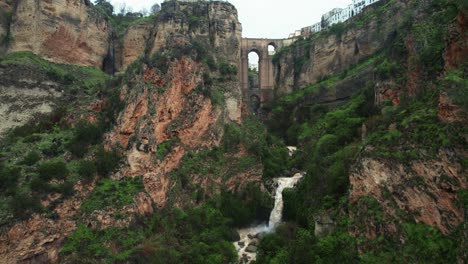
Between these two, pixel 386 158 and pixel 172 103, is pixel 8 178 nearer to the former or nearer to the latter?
pixel 172 103

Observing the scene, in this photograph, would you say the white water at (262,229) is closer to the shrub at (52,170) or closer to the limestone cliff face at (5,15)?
the shrub at (52,170)

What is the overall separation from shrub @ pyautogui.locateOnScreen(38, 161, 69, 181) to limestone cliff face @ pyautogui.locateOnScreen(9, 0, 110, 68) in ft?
57.2

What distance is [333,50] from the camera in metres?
54.7

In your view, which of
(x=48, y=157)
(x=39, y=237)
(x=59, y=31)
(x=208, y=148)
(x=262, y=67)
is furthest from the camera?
(x=262, y=67)

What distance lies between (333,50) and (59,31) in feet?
107

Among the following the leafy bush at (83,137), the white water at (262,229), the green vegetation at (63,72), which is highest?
the green vegetation at (63,72)

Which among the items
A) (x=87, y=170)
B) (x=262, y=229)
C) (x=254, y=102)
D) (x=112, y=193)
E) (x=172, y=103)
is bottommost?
(x=262, y=229)

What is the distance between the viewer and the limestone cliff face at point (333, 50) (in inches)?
1919

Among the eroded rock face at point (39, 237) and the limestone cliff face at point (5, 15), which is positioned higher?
the limestone cliff face at point (5, 15)

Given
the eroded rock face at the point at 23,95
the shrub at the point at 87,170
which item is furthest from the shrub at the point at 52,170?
the eroded rock face at the point at 23,95

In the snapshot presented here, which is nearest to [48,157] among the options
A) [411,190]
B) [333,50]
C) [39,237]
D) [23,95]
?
[39,237]

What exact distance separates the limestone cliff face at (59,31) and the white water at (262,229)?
24.0m

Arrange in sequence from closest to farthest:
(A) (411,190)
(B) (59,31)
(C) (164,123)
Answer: (A) (411,190)
(C) (164,123)
(B) (59,31)

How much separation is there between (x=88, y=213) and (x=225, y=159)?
13.4 m
